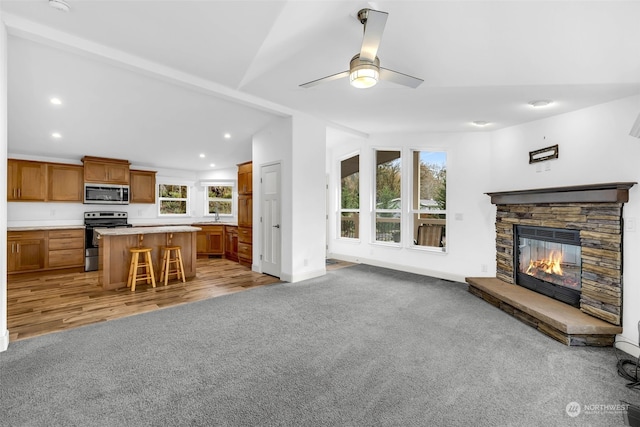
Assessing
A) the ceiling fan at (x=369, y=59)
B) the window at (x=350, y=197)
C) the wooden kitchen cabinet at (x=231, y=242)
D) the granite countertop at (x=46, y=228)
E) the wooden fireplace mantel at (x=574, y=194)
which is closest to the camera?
the ceiling fan at (x=369, y=59)

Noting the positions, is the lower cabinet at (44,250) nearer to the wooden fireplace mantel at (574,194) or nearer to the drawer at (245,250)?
the drawer at (245,250)

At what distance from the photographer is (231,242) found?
719 centimetres

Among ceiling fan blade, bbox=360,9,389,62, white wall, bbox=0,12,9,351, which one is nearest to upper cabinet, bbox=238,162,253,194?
white wall, bbox=0,12,9,351

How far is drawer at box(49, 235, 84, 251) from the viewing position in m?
5.61

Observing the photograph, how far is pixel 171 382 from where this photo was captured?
2.15 meters

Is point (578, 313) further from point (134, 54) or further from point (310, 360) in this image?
point (134, 54)

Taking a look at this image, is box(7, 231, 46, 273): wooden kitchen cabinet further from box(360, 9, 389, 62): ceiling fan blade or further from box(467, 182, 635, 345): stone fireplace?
box(467, 182, 635, 345): stone fireplace

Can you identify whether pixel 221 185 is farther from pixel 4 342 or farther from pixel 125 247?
pixel 4 342

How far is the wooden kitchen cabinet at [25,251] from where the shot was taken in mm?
5273

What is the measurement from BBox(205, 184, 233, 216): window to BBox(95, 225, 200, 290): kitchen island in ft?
10.4

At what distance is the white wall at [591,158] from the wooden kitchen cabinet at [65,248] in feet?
25.2

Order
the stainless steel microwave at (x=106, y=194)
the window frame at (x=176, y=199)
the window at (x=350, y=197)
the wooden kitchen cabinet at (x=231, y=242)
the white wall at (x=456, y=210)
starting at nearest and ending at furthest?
the white wall at (x=456, y=210)
the stainless steel microwave at (x=106, y=194)
the window at (x=350, y=197)
the wooden kitchen cabinet at (x=231, y=242)
the window frame at (x=176, y=199)

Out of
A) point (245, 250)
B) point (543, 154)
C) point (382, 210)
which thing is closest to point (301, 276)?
point (245, 250)

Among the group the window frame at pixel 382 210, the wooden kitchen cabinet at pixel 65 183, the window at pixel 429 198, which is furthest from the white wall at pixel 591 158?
the wooden kitchen cabinet at pixel 65 183
